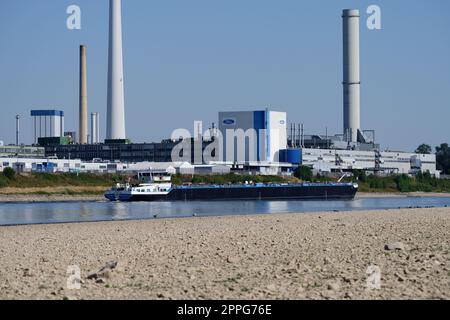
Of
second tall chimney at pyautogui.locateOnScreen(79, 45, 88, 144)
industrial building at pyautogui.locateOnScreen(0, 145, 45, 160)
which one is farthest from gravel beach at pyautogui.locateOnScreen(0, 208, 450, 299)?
industrial building at pyautogui.locateOnScreen(0, 145, 45, 160)

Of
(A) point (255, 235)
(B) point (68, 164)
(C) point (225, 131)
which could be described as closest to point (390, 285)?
(A) point (255, 235)

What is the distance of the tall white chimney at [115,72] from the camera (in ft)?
443

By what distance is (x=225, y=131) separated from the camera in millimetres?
147375

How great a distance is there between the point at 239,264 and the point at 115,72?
117 meters

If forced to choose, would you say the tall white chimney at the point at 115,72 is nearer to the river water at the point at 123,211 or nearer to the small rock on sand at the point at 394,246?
the river water at the point at 123,211

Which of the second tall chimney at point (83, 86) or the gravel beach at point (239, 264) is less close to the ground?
the second tall chimney at point (83, 86)

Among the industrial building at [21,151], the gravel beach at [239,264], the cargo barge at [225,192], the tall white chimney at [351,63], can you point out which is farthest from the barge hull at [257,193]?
the gravel beach at [239,264]

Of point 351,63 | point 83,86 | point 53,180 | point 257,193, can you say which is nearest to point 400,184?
point 351,63

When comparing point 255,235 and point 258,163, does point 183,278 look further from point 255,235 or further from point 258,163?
point 258,163

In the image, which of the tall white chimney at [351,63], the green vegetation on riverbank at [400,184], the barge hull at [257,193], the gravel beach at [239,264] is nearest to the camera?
the gravel beach at [239,264]

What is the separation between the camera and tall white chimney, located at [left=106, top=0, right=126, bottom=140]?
135125mm

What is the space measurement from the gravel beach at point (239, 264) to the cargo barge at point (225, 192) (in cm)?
5884

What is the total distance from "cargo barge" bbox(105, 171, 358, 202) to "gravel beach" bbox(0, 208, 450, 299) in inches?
2317

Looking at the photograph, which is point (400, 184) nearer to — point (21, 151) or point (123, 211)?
point (21, 151)
